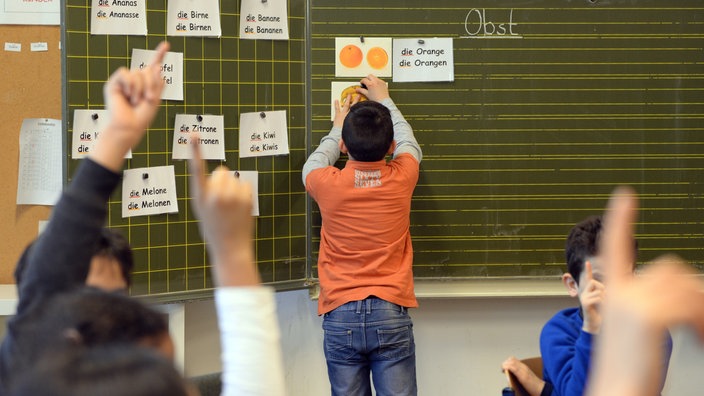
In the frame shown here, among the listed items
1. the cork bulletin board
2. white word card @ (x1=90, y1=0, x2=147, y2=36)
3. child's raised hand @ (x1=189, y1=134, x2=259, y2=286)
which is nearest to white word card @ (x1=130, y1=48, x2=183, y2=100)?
white word card @ (x1=90, y1=0, x2=147, y2=36)

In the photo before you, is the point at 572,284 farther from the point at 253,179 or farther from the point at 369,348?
the point at 253,179

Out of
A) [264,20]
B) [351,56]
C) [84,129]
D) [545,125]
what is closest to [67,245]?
[84,129]

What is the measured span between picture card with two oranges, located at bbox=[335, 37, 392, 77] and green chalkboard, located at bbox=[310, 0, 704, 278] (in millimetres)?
48

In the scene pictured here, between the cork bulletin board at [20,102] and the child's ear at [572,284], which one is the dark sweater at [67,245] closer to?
the child's ear at [572,284]

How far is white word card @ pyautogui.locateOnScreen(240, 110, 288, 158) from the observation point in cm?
317

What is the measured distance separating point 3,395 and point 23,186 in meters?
2.12

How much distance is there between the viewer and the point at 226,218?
0.96 metres

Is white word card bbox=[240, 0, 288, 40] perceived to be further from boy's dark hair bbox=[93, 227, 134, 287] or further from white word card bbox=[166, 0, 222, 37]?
boy's dark hair bbox=[93, 227, 134, 287]

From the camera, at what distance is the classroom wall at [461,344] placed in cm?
359

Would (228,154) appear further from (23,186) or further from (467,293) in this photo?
(467,293)

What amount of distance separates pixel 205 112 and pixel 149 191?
0.36m

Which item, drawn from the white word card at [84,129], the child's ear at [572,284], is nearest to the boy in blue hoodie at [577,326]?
the child's ear at [572,284]

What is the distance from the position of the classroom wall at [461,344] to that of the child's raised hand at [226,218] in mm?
2524

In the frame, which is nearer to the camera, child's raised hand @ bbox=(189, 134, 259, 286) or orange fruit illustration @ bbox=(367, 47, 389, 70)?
child's raised hand @ bbox=(189, 134, 259, 286)
